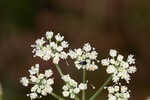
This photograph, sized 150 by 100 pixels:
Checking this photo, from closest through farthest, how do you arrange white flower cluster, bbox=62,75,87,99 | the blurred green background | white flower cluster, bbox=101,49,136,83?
white flower cluster, bbox=62,75,87,99 → white flower cluster, bbox=101,49,136,83 → the blurred green background

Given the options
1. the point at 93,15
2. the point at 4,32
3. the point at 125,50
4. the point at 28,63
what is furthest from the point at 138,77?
the point at 4,32

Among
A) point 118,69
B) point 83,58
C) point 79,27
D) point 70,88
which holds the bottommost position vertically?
point 70,88

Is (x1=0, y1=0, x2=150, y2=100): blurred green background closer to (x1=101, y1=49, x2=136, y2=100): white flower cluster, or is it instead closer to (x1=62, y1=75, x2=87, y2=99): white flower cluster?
(x1=101, y1=49, x2=136, y2=100): white flower cluster

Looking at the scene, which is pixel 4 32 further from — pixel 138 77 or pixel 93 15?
pixel 138 77

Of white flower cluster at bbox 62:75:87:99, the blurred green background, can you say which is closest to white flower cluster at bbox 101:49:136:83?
white flower cluster at bbox 62:75:87:99

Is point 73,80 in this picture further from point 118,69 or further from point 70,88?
point 118,69

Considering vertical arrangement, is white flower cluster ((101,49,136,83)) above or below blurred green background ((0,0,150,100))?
below

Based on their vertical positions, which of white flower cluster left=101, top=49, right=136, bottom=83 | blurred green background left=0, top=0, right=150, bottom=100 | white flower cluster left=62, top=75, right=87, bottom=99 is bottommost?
white flower cluster left=62, top=75, right=87, bottom=99

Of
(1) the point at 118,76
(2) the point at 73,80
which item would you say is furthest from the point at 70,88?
(1) the point at 118,76

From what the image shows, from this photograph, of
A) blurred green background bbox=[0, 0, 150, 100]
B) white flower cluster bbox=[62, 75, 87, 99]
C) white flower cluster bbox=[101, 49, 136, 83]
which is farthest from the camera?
blurred green background bbox=[0, 0, 150, 100]

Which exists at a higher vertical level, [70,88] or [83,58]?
[83,58]
